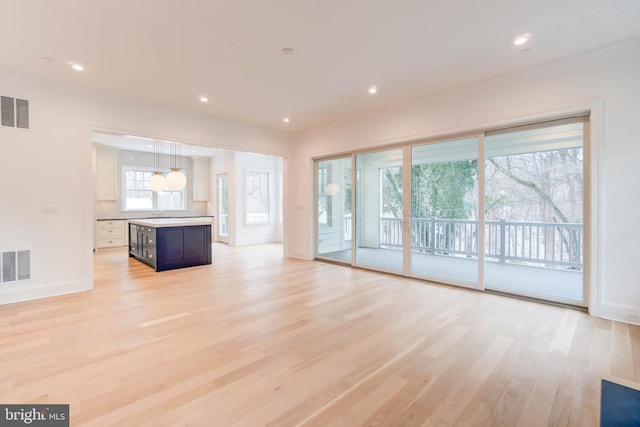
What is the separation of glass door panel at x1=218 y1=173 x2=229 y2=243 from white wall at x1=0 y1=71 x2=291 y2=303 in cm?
513

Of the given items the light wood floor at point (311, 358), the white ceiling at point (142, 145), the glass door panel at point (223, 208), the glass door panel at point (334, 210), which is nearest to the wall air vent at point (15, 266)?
the light wood floor at point (311, 358)

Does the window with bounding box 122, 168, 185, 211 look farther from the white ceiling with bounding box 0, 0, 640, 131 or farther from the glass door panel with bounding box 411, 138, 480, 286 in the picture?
the glass door panel with bounding box 411, 138, 480, 286

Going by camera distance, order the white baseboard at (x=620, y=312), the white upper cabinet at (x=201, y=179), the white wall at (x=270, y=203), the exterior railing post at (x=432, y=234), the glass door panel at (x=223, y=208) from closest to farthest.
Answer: the white baseboard at (x=620, y=312), the exterior railing post at (x=432, y=234), the white wall at (x=270, y=203), the glass door panel at (x=223, y=208), the white upper cabinet at (x=201, y=179)

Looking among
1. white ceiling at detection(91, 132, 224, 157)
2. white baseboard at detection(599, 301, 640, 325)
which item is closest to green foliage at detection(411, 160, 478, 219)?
white baseboard at detection(599, 301, 640, 325)

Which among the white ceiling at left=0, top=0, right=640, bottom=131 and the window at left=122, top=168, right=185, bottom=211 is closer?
the white ceiling at left=0, top=0, right=640, bottom=131

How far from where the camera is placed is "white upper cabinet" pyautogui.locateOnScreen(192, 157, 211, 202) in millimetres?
10336

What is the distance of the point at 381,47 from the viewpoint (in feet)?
10.6

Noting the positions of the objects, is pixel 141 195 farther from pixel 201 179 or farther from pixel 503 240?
pixel 503 240

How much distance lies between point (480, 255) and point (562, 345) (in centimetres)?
173

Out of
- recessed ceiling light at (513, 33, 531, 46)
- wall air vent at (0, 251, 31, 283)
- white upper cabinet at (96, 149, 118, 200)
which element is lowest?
wall air vent at (0, 251, 31, 283)

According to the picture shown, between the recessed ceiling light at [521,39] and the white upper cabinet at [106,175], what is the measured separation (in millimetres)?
9834

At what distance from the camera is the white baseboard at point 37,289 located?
3.83 m

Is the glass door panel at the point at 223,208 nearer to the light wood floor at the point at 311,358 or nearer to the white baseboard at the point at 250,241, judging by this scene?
the white baseboard at the point at 250,241

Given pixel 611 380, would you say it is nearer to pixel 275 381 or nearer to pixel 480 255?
pixel 275 381
